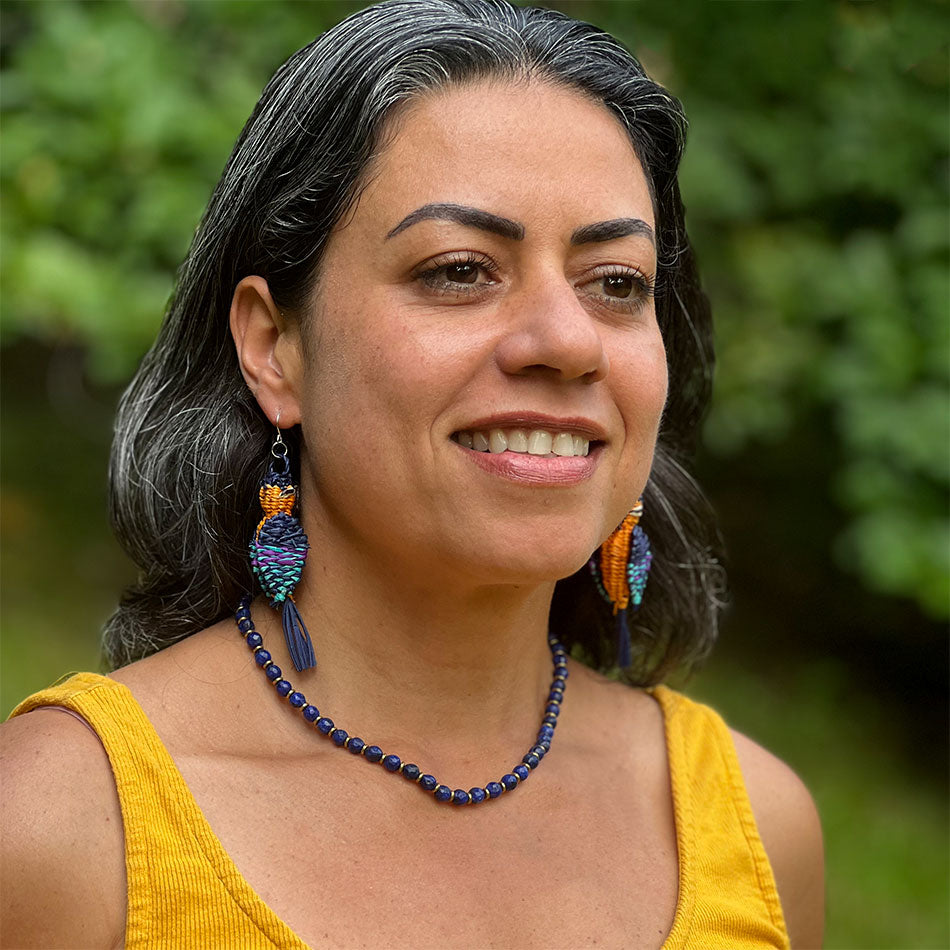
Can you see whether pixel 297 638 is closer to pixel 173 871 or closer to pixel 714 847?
pixel 173 871

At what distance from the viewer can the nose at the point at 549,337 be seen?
191 cm

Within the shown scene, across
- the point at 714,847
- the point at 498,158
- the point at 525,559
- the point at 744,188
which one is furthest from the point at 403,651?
the point at 744,188

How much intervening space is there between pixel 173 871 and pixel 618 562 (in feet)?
3.28

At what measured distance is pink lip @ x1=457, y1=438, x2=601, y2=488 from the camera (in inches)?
76.2

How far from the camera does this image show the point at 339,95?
6.73ft

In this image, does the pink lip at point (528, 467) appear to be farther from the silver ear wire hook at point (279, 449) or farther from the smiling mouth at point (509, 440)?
the silver ear wire hook at point (279, 449)

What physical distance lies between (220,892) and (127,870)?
0.13 m

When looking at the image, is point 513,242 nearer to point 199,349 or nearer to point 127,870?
point 199,349

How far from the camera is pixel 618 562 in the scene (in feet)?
8.11

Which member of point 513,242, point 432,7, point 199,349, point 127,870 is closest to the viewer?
point 127,870

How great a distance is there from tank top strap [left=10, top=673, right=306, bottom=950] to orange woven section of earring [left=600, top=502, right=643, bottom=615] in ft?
2.99

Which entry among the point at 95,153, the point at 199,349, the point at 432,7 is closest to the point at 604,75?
the point at 432,7

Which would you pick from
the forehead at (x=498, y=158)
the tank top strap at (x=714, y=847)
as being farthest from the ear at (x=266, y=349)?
the tank top strap at (x=714, y=847)

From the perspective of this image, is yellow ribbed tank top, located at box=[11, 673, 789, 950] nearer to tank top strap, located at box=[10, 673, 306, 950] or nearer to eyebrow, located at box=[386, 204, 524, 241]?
tank top strap, located at box=[10, 673, 306, 950]
